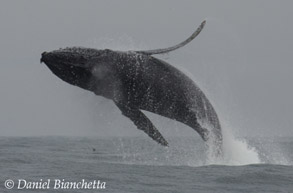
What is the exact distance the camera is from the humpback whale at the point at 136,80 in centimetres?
1984

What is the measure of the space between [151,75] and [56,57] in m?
3.44

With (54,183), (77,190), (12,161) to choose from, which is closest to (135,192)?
(77,190)

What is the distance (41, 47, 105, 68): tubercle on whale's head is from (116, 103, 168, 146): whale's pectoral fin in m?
2.00

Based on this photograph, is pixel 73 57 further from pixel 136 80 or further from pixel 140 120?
pixel 140 120

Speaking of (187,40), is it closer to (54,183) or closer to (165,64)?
(165,64)

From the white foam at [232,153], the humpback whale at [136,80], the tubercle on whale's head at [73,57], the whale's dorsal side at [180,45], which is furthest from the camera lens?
the white foam at [232,153]

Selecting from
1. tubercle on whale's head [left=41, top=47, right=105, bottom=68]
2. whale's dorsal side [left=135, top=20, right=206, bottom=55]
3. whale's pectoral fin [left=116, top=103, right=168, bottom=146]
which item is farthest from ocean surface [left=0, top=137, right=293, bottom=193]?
whale's dorsal side [left=135, top=20, right=206, bottom=55]

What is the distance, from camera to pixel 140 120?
847 inches

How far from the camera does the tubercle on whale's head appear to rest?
1920 centimetres

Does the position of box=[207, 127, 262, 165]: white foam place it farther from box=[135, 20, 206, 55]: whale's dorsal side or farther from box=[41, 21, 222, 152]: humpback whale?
box=[135, 20, 206, 55]: whale's dorsal side

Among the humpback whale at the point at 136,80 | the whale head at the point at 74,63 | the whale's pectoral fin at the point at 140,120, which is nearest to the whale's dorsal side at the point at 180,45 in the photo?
the humpback whale at the point at 136,80

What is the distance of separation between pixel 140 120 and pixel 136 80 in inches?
64.9

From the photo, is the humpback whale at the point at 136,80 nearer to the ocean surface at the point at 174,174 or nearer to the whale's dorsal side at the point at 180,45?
the whale's dorsal side at the point at 180,45
